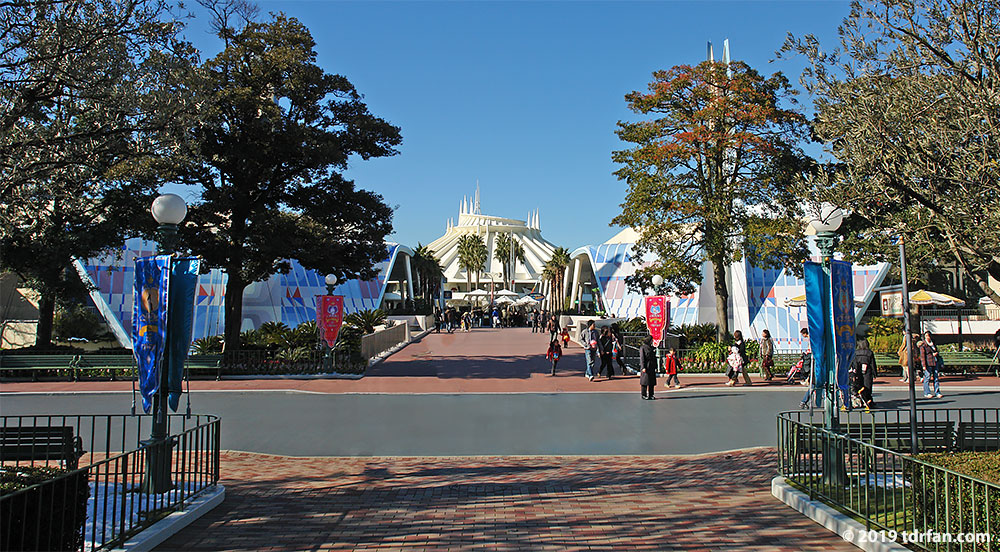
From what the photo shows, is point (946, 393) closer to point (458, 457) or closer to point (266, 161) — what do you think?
point (458, 457)

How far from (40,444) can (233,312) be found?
1426 centimetres

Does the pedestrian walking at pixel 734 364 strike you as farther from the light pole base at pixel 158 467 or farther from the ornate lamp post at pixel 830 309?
the light pole base at pixel 158 467

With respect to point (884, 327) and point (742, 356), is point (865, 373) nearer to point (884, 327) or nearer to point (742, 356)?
point (742, 356)

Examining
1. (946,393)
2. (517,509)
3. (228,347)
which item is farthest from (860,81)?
(228,347)

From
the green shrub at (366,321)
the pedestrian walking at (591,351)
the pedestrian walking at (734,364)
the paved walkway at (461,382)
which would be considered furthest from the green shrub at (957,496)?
the green shrub at (366,321)

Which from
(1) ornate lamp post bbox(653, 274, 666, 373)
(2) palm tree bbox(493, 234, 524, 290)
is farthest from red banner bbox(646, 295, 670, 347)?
(2) palm tree bbox(493, 234, 524, 290)

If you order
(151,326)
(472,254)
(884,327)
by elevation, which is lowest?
(151,326)

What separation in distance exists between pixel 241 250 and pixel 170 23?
1261cm

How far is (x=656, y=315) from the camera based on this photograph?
18484 millimetres

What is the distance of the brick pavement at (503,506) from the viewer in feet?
19.5

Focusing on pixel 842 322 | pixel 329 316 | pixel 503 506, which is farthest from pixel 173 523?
pixel 329 316

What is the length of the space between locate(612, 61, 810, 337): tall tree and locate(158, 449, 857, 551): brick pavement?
1318cm

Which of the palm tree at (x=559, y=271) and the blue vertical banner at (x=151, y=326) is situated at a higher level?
the palm tree at (x=559, y=271)

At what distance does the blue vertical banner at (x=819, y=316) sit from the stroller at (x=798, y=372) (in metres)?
11.3
